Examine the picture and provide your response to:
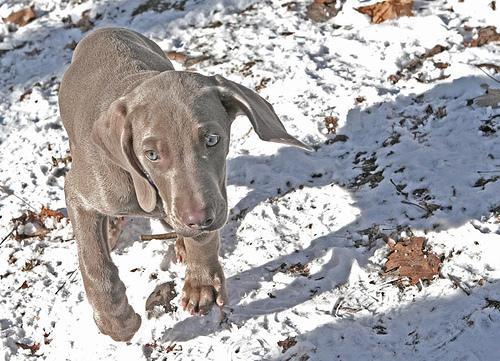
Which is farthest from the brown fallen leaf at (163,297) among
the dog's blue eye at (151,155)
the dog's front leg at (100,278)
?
the dog's blue eye at (151,155)

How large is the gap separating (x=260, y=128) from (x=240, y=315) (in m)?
1.31

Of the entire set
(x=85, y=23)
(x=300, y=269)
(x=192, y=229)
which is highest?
(x=192, y=229)

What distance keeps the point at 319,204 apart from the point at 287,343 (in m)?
1.18

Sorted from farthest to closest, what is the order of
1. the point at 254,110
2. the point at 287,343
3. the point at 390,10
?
the point at 390,10 < the point at 287,343 < the point at 254,110

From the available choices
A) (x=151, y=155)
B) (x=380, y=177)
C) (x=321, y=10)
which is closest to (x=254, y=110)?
(x=151, y=155)

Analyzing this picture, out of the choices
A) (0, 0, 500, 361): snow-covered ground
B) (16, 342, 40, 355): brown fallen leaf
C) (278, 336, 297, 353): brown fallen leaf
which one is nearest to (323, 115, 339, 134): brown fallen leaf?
(0, 0, 500, 361): snow-covered ground

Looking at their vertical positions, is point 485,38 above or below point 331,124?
above

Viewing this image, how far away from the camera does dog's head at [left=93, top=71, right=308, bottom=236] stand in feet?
11.1

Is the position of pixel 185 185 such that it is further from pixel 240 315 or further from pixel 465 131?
pixel 465 131

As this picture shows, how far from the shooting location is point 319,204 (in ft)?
16.3

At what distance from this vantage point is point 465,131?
5098 mm

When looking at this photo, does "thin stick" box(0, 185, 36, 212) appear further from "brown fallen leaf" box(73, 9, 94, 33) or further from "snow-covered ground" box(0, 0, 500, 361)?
"brown fallen leaf" box(73, 9, 94, 33)

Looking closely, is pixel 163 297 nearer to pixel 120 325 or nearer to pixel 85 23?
pixel 120 325

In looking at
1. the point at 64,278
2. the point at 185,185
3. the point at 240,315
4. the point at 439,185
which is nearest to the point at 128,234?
the point at 64,278
